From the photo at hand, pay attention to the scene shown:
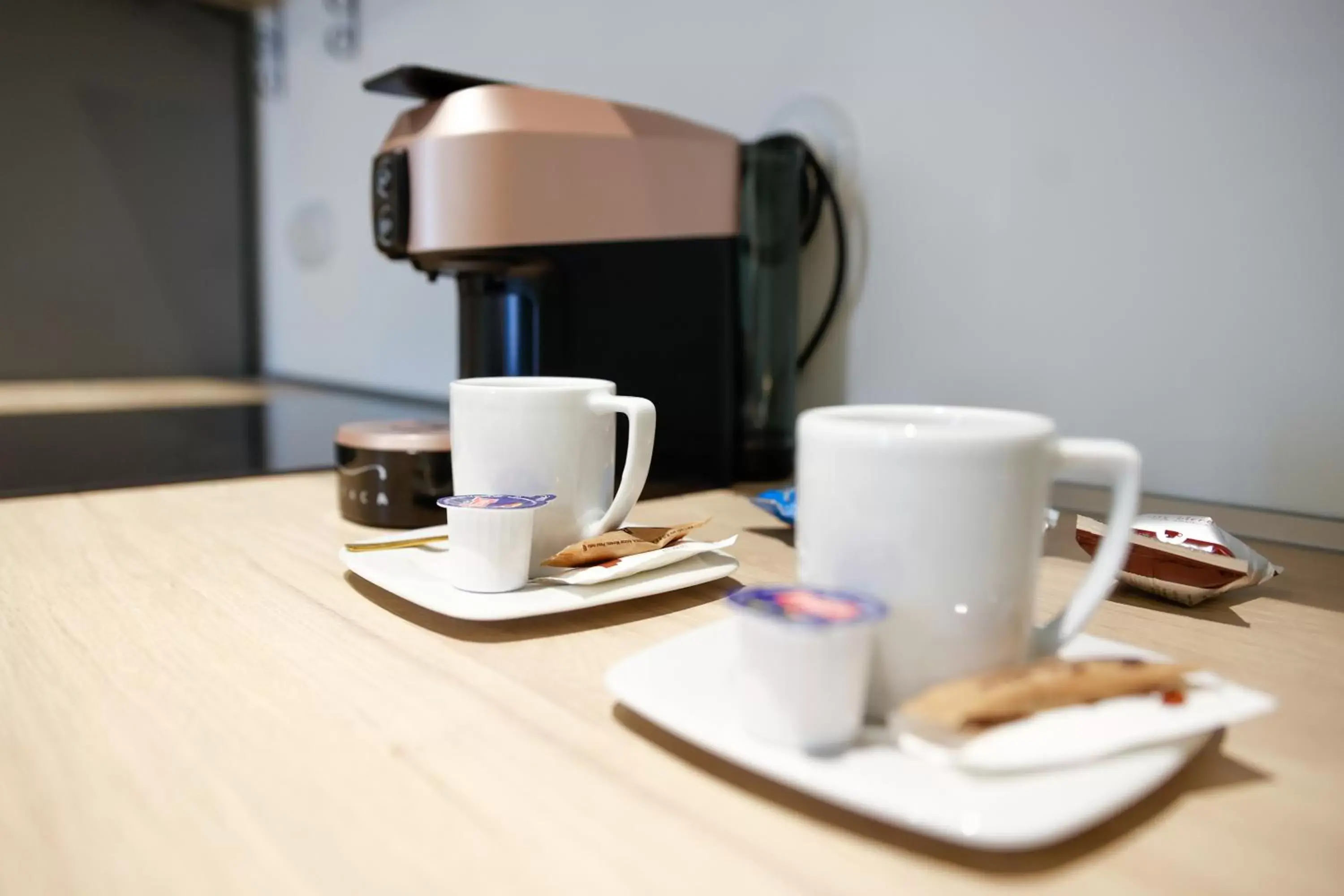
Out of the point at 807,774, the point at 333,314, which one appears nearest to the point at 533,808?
the point at 807,774

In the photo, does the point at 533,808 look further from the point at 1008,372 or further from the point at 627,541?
the point at 1008,372

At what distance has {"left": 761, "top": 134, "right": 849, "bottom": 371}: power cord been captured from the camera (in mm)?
970

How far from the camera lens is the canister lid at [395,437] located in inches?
27.1

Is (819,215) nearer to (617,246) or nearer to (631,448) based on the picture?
(617,246)

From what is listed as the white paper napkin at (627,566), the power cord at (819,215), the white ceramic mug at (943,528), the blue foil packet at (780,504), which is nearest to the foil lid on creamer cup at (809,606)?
the white ceramic mug at (943,528)

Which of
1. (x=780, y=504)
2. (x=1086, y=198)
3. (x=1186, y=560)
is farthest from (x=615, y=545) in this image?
(x=1086, y=198)

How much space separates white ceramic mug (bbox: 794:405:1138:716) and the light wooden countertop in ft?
0.21

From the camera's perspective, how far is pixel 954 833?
0.26 meters

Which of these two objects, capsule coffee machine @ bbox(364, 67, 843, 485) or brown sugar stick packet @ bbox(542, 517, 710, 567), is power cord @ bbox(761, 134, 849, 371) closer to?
capsule coffee machine @ bbox(364, 67, 843, 485)

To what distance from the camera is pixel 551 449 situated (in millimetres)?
514

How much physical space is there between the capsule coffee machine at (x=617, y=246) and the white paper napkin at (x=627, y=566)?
12.2 inches

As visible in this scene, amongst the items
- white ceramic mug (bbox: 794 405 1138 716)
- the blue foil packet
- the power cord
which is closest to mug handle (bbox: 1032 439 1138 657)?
white ceramic mug (bbox: 794 405 1138 716)

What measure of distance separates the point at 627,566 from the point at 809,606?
20cm

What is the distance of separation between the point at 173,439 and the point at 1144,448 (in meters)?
1.01
